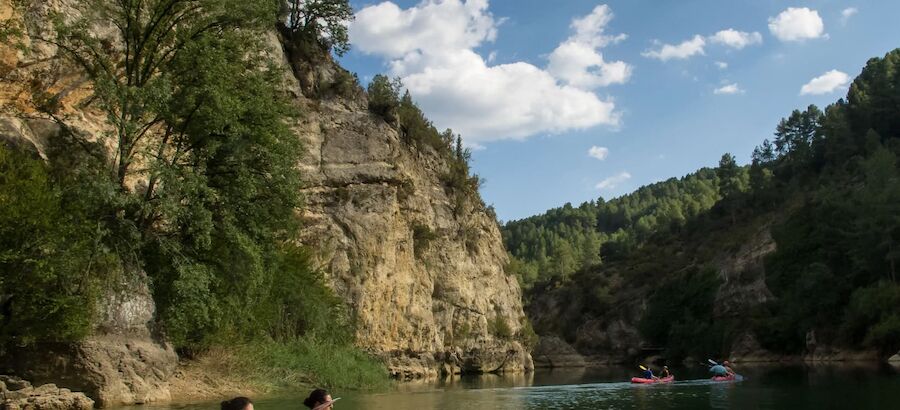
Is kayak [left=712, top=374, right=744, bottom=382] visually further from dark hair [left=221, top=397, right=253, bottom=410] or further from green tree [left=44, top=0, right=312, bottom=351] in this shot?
dark hair [left=221, top=397, right=253, bottom=410]

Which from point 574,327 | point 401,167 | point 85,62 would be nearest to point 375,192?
point 401,167

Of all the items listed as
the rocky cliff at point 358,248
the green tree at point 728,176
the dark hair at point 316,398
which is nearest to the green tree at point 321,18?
the rocky cliff at point 358,248

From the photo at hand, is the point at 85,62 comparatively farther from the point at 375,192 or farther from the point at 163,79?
the point at 375,192

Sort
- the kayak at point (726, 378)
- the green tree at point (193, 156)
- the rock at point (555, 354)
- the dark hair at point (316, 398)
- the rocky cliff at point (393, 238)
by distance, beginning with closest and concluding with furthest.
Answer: the dark hair at point (316, 398) → the green tree at point (193, 156) → the kayak at point (726, 378) → the rocky cliff at point (393, 238) → the rock at point (555, 354)

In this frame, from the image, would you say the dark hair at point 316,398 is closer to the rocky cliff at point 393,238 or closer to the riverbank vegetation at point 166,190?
the riverbank vegetation at point 166,190

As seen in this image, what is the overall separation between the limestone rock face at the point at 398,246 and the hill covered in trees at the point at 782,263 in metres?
29.0

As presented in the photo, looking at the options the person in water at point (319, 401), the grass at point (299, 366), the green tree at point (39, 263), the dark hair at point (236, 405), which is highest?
the green tree at point (39, 263)

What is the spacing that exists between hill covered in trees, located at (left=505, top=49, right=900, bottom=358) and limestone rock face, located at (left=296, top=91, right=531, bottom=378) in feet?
95.1

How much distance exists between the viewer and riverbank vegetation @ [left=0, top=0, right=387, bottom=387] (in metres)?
17.9

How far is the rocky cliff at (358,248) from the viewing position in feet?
64.8

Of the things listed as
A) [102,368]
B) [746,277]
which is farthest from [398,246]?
[746,277]

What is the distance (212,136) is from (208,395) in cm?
783

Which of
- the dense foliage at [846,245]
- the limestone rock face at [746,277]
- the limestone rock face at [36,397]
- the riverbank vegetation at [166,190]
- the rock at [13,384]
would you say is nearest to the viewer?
the limestone rock face at [36,397]

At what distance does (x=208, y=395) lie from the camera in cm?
2172
